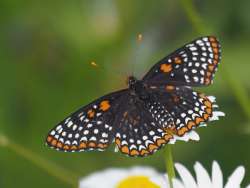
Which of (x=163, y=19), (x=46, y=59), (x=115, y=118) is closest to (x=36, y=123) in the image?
(x=46, y=59)

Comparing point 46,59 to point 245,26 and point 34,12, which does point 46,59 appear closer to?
point 34,12

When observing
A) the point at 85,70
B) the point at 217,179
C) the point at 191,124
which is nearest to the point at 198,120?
the point at 191,124

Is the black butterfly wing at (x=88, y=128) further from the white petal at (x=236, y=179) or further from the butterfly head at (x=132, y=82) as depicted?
the white petal at (x=236, y=179)

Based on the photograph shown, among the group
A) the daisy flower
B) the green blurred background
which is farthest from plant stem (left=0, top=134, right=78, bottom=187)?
the green blurred background

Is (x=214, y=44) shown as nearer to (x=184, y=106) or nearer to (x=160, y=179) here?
(x=184, y=106)

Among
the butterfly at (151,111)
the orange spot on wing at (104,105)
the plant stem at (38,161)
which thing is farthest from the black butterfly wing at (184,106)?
the plant stem at (38,161)
